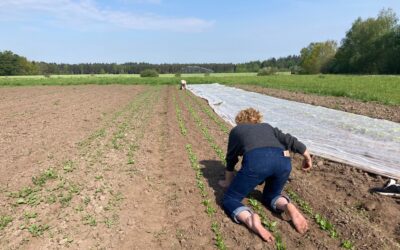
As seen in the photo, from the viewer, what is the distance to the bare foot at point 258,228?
13.7 ft

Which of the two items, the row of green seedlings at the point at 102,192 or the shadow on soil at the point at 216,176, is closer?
the row of green seedlings at the point at 102,192

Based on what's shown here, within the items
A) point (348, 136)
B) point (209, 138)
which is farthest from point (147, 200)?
point (348, 136)

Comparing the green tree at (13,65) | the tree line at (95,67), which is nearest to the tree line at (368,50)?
the tree line at (95,67)

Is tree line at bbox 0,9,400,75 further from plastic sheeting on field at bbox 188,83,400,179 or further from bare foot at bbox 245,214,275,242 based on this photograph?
bare foot at bbox 245,214,275,242

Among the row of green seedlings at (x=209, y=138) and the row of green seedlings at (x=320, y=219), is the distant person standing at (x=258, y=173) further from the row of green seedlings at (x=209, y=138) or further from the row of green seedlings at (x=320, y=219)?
the row of green seedlings at (x=209, y=138)

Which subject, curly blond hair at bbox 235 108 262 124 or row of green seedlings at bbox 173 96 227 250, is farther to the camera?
curly blond hair at bbox 235 108 262 124

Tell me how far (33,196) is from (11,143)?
4.39 m

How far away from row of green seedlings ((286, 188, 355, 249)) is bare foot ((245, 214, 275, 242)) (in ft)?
2.36

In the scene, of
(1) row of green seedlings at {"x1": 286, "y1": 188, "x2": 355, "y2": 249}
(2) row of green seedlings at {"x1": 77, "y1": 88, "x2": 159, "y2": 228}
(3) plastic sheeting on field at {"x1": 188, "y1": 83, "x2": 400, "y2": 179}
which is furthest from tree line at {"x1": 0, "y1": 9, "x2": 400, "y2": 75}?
(1) row of green seedlings at {"x1": 286, "y1": 188, "x2": 355, "y2": 249}

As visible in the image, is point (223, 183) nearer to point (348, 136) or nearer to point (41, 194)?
point (41, 194)

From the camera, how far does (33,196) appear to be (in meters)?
5.52

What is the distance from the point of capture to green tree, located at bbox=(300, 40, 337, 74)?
89.2 m

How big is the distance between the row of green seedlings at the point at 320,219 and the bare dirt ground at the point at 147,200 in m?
0.05

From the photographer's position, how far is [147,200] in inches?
215
